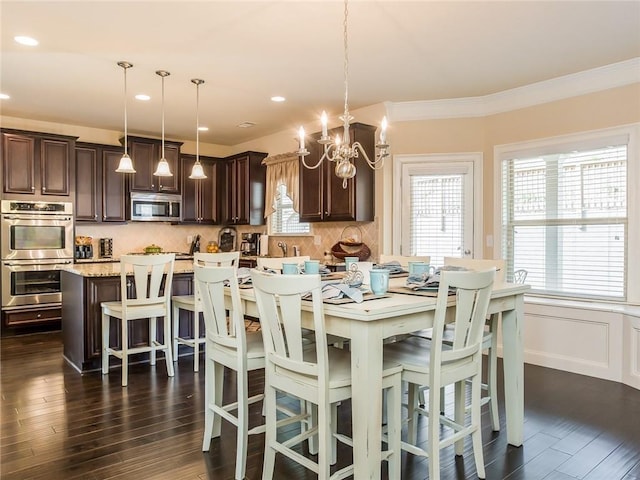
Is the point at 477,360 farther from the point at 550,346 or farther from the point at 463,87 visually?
the point at 463,87

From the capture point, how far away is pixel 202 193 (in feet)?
23.3

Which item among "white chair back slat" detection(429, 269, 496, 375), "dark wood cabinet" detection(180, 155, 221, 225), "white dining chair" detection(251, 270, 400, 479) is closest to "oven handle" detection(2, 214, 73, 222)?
"dark wood cabinet" detection(180, 155, 221, 225)

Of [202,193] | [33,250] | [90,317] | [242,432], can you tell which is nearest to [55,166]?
[33,250]

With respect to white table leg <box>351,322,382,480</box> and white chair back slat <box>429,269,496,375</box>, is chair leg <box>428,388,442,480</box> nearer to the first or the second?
white chair back slat <box>429,269,496,375</box>

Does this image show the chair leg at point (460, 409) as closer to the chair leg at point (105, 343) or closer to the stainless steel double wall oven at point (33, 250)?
the chair leg at point (105, 343)

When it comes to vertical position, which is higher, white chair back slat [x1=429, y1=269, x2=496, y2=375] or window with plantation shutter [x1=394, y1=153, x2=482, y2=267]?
window with plantation shutter [x1=394, y1=153, x2=482, y2=267]

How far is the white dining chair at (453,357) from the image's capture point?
2039 millimetres

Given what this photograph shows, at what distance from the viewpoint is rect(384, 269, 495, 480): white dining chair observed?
204cm

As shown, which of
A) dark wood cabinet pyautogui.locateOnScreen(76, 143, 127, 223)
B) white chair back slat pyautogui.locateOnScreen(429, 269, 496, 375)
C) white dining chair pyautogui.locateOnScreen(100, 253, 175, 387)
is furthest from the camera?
dark wood cabinet pyautogui.locateOnScreen(76, 143, 127, 223)

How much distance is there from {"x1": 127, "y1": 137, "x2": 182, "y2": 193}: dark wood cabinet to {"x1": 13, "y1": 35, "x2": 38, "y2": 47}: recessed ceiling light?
269cm

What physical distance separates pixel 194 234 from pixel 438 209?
4171 millimetres

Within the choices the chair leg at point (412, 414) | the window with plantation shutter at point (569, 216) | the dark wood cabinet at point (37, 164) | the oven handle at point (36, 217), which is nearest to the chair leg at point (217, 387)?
the chair leg at point (412, 414)

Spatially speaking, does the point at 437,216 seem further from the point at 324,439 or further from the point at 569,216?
the point at 324,439

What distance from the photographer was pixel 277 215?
6852 mm
